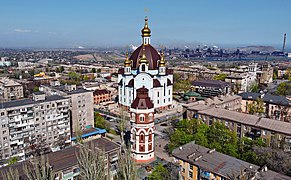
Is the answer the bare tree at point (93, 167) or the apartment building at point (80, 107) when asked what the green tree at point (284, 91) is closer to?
the apartment building at point (80, 107)

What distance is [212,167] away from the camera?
1895 centimetres

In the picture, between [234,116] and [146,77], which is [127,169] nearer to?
[234,116]

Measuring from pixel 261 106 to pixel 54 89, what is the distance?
1272 inches

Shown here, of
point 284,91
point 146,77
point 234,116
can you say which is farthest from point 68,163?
point 284,91

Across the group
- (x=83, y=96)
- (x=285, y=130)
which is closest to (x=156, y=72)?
(x=83, y=96)

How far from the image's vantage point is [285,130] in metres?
26.2

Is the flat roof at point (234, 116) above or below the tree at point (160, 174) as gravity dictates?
above

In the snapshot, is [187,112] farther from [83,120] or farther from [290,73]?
[290,73]

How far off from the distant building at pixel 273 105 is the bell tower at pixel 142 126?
2343cm

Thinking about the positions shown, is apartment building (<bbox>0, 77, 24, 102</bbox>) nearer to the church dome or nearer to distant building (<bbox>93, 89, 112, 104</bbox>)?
distant building (<bbox>93, 89, 112, 104</bbox>)

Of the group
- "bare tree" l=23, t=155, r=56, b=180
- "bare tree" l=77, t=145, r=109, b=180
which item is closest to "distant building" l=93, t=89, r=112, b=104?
"bare tree" l=23, t=155, r=56, b=180

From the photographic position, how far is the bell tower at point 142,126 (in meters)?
24.8

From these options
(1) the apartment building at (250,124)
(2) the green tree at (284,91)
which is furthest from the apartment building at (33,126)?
(2) the green tree at (284,91)

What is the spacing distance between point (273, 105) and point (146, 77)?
21356 millimetres
